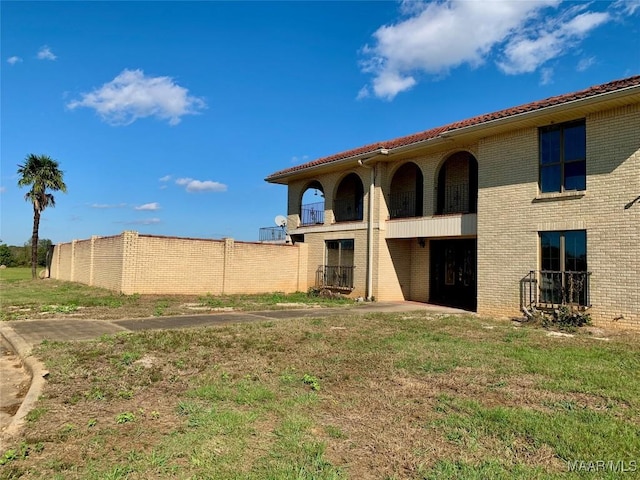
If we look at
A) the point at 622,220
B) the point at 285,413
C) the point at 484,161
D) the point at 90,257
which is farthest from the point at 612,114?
the point at 90,257

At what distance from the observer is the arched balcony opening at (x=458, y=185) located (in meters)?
15.4

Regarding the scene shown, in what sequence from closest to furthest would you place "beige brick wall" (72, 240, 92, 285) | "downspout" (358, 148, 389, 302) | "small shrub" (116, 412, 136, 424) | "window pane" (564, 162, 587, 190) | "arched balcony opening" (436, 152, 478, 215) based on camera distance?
"small shrub" (116, 412, 136, 424), "window pane" (564, 162, 587, 190), "arched balcony opening" (436, 152, 478, 215), "downspout" (358, 148, 389, 302), "beige brick wall" (72, 240, 92, 285)

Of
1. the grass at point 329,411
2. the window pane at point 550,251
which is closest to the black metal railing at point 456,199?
the window pane at point 550,251

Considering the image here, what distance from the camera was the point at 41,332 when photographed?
8.54 metres

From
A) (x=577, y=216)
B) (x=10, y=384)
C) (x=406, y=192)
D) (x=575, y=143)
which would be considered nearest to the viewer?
(x=10, y=384)

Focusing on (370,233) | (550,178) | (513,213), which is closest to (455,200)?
(370,233)

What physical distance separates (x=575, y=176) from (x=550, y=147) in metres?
1.02

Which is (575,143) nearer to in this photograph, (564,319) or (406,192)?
(564,319)

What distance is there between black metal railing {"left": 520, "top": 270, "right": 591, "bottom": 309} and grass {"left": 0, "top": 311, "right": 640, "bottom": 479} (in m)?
3.31

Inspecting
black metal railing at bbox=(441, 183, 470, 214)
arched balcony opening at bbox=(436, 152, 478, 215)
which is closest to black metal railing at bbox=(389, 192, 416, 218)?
arched balcony opening at bbox=(436, 152, 478, 215)

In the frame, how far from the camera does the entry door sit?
16094 mm

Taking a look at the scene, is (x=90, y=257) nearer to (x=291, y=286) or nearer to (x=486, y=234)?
(x=291, y=286)

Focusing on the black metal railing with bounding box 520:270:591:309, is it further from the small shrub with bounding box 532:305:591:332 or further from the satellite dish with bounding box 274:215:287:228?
the satellite dish with bounding box 274:215:287:228

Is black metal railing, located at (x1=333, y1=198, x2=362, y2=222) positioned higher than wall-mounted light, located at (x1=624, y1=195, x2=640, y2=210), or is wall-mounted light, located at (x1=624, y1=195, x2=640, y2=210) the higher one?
black metal railing, located at (x1=333, y1=198, x2=362, y2=222)
